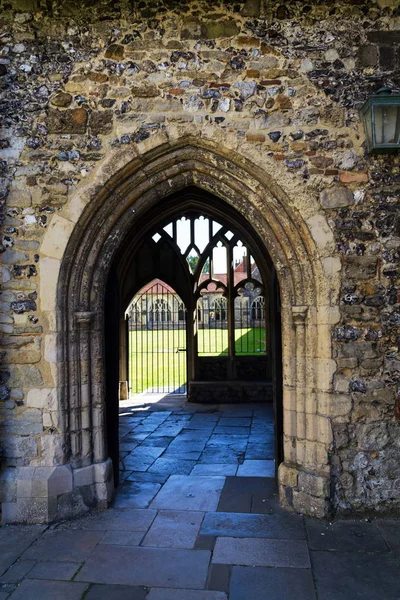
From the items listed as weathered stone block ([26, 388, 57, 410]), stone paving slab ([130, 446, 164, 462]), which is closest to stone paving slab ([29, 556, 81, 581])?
weathered stone block ([26, 388, 57, 410])

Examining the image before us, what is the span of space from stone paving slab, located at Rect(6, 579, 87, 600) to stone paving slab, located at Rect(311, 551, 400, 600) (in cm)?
144

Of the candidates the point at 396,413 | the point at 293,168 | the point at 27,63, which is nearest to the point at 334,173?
the point at 293,168

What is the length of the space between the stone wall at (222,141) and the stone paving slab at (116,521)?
0.29m

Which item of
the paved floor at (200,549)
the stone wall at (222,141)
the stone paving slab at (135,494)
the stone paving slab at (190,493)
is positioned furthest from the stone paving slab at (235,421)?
the stone wall at (222,141)

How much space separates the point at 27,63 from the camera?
4.20 meters

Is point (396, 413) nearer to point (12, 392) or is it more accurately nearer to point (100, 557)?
point (100, 557)

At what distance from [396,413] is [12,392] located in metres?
3.08

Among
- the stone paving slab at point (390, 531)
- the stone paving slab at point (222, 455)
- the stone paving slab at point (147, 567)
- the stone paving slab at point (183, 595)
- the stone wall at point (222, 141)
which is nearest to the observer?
the stone paving slab at point (183, 595)

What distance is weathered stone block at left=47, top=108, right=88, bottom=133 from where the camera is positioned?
418 centimetres

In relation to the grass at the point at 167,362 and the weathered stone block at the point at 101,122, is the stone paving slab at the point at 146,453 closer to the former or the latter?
the grass at the point at 167,362

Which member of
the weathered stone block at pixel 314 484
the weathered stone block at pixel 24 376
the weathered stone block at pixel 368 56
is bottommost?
the weathered stone block at pixel 314 484

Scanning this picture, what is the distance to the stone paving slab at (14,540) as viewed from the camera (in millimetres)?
3482

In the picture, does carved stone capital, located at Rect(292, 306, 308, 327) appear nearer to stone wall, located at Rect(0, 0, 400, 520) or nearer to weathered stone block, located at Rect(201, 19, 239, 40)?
stone wall, located at Rect(0, 0, 400, 520)

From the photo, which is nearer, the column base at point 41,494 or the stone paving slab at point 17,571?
the stone paving slab at point 17,571
